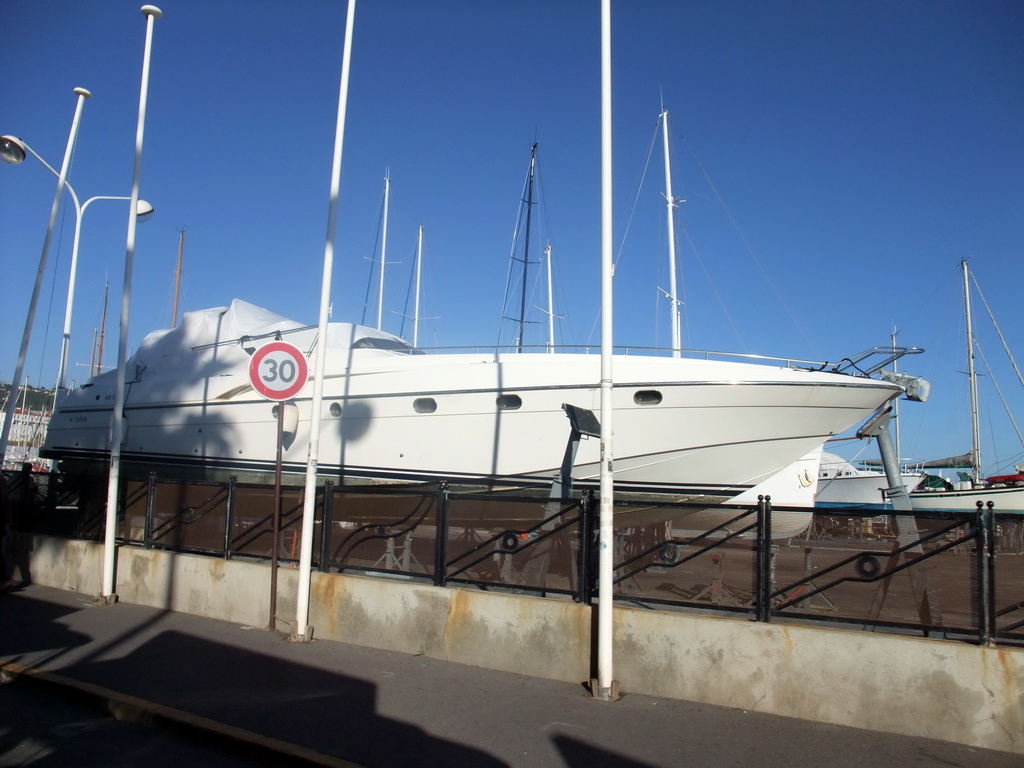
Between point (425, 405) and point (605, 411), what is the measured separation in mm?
7544

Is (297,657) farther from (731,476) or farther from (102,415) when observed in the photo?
(102,415)

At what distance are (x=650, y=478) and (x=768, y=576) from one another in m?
6.96

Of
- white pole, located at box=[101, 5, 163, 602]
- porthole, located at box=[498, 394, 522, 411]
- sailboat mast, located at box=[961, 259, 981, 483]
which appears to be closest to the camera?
white pole, located at box=[101, 5, 163, 602]

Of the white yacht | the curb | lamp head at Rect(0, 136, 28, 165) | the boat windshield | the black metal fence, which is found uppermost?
lamp head at Rect(0, 136, 28, 165)

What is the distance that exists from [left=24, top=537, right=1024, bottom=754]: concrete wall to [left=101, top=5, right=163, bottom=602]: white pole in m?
2.35

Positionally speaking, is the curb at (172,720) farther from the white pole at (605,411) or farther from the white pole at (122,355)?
the white pole at (122,355)

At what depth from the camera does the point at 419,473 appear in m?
13.2

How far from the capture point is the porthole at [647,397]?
40.1 feet

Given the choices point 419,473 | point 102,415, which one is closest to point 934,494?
point 419,473

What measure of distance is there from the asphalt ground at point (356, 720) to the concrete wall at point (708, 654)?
0.13m

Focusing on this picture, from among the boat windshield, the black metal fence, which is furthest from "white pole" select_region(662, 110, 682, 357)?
the black metal fence

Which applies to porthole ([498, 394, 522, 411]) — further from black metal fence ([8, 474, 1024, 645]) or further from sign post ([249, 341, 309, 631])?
sign post ([249, 341, 309, 631])

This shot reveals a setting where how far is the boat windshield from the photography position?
1522cm

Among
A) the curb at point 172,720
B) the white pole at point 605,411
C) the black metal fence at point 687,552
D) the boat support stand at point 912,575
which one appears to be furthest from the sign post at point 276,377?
the boat support stand at point 912,575
